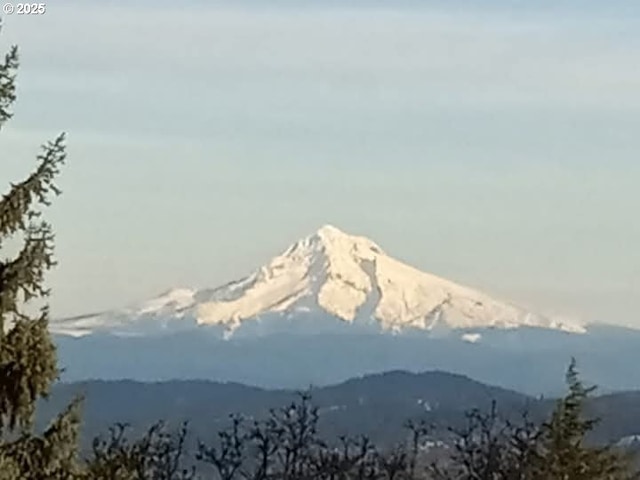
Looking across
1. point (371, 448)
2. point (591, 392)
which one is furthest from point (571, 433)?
point (371, 448)

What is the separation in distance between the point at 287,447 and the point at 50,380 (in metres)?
61.0

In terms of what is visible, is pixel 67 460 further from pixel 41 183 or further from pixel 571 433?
pixel 571 433

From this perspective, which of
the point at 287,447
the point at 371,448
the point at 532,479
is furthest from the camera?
the point at 371,448

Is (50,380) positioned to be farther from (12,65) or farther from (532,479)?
(532,479)

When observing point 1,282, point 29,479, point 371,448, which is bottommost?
point 29,479

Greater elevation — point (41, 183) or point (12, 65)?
point (12, 65)

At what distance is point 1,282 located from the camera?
1367 cm

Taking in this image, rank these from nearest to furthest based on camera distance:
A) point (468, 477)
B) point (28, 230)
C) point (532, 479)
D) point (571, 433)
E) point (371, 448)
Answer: point (28, 230) < point (571, 433) < point (532, 479) < point (468, 477) < point (371, 448)

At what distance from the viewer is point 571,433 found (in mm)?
21031

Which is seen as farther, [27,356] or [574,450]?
[574,450]

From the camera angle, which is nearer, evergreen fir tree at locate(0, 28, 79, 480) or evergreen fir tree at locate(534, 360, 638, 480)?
evergreen fir tree at locate(0, 28, 79, 480)

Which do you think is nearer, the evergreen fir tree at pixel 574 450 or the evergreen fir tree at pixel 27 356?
the evergreen fir tree at pixel 27 356

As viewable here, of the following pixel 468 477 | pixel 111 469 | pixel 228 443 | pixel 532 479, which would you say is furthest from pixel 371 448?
pixel 111 469

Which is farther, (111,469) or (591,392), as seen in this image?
(591,392)
